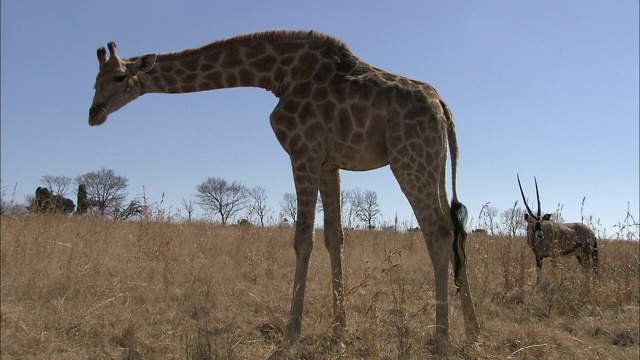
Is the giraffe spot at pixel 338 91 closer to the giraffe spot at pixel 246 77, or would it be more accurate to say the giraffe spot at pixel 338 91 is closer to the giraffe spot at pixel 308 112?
the giraffe spot at pixel 308 112

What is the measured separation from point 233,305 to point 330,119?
108 inches

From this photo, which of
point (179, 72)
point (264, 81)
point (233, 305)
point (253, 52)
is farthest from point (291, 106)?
point (233, 305)

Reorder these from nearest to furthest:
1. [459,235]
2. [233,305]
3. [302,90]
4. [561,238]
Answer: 1. [459,235]
2. [302,90]
3. [233,305]
4. [561,238]

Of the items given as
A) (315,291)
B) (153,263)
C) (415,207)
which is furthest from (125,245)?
(415,207)

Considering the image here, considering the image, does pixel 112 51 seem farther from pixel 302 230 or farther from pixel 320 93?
pixel 302 230

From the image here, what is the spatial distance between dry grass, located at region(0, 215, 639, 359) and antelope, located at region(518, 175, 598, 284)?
3.28 ft

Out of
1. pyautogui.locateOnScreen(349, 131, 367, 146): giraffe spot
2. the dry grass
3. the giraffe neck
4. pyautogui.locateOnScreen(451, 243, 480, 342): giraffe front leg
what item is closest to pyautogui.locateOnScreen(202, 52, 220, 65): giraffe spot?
the giraffe neck

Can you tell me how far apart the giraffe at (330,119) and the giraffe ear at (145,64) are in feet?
0.04

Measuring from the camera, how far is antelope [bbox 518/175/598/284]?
383 inches

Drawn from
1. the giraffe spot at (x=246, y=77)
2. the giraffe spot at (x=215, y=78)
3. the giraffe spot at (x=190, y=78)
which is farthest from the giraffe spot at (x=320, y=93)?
the giraffe spot at (x=190, y=78)

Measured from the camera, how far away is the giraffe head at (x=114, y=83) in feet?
17.2

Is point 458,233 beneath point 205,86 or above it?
beneath

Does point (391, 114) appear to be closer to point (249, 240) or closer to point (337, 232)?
point (337, 232)

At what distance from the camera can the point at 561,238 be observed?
410 inches
